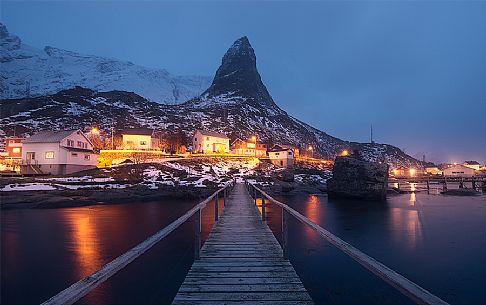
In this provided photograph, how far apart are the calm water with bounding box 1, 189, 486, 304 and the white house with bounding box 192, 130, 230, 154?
60.6 meters

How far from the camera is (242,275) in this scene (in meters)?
7.36

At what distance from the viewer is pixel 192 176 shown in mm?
58656

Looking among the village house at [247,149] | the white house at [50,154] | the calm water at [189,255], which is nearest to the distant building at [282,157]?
the village house at [247,149]

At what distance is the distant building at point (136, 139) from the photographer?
81438mm

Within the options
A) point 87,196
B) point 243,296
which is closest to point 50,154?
point 87,196

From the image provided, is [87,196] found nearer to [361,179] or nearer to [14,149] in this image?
[14,149]

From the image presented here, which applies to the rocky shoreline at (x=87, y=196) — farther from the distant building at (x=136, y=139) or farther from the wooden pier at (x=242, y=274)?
the distant building at (x=136, y=139)

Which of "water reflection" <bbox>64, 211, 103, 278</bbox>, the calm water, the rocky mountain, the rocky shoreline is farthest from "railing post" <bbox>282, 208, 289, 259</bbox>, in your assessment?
the rocky mountain

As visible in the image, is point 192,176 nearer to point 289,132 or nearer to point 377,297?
point 377,297

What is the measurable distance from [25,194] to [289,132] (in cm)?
15096

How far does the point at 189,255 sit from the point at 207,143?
77488 millimetres

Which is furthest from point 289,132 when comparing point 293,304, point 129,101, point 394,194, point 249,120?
point 293,304

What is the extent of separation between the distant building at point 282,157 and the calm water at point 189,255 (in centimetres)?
5616

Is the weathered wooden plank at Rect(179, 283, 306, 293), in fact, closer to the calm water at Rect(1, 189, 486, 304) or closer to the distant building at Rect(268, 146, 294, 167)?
the calm water at Rect(1, 189, 486, 304)
